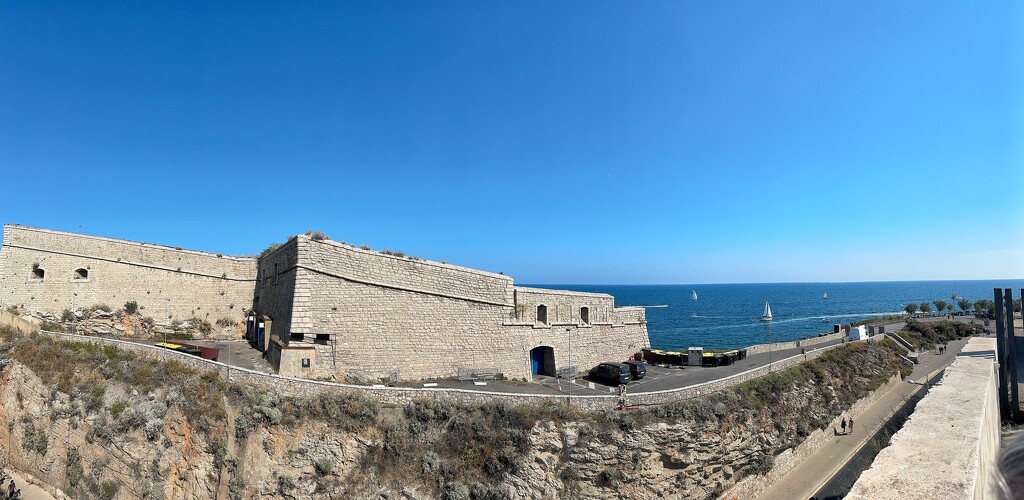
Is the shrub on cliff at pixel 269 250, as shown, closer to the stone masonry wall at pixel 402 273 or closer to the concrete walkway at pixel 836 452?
the stone masonry wall at pixel 402 273

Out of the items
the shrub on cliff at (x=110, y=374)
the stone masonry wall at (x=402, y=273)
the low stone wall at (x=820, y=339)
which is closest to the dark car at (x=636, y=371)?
the stone masonry wall at (x=402, y=273)

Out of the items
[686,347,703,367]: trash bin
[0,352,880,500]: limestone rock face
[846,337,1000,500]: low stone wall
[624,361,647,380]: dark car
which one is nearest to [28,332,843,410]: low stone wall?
[0,352,880,500]: limestone rock face

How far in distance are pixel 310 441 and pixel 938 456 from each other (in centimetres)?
1538

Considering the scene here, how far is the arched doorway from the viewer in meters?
21.5

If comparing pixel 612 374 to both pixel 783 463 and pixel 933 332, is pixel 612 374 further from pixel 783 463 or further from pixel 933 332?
pixel 933 332

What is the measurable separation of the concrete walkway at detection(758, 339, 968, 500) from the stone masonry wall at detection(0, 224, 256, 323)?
27132 millimetres

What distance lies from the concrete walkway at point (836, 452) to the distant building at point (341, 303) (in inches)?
341

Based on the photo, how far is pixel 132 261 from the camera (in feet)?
73.4

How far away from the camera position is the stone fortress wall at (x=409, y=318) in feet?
56.1

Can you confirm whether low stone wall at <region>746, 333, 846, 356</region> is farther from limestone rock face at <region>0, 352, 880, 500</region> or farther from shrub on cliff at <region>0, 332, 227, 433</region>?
shrub on cliff at <region>0, 332, 227, 433</region>

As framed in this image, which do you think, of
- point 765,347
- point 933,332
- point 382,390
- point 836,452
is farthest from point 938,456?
point 933,332

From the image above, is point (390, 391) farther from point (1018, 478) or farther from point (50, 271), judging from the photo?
point (50, 271)

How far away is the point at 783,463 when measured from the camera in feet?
61.8

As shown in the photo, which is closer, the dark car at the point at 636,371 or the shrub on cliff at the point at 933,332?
the dark car at the point at 636,371
